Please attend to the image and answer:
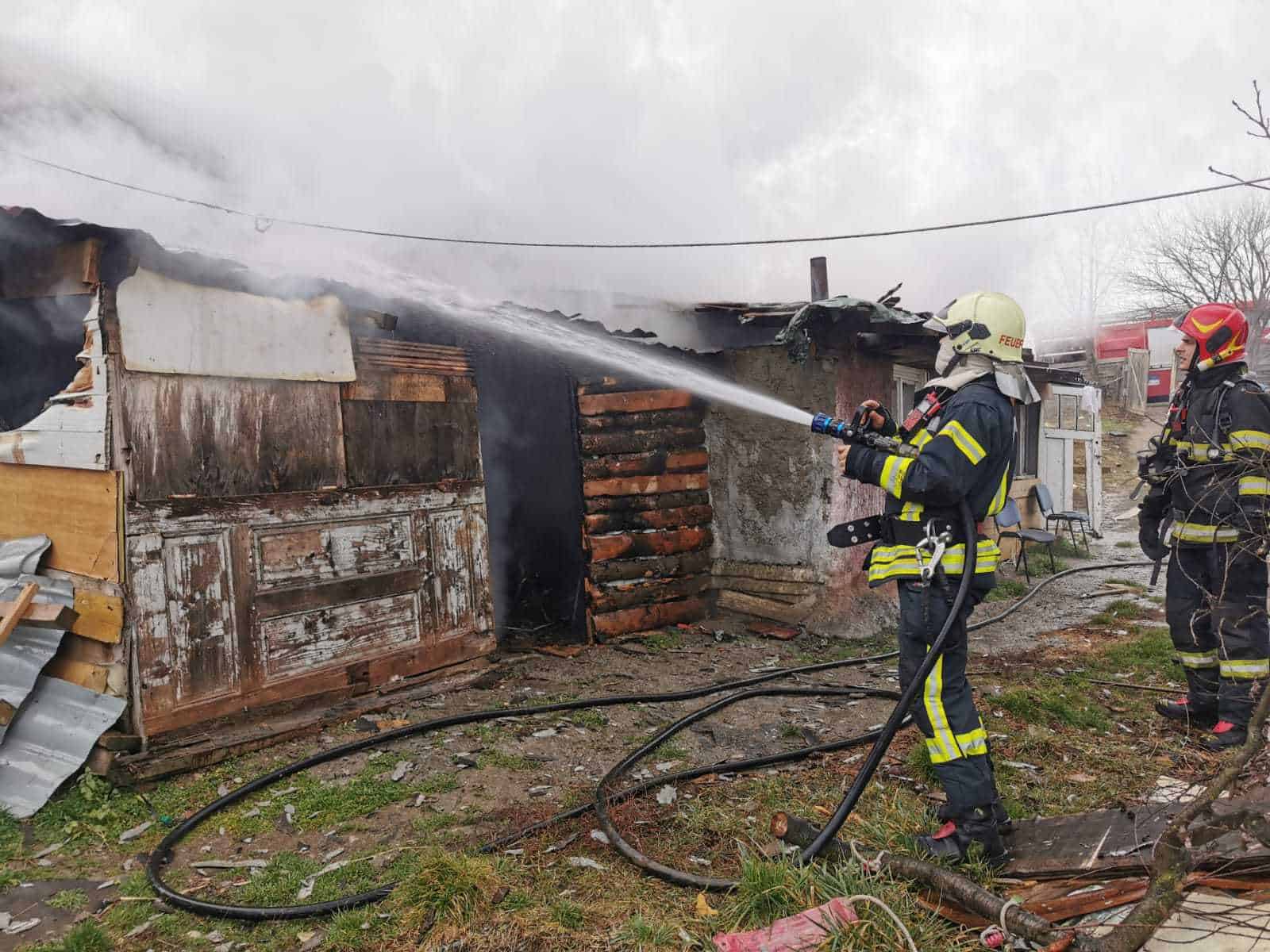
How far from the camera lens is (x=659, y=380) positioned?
7.48 metres

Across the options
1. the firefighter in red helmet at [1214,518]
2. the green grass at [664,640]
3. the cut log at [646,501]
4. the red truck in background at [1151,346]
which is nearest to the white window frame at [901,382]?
the cut log at [646,501]

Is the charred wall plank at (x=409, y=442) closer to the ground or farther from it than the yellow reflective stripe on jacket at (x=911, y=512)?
farther from it

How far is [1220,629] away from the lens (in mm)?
4203

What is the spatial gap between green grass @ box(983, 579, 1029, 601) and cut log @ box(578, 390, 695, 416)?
443 cm

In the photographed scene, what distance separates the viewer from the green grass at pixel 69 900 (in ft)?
11.0

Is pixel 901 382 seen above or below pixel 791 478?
above

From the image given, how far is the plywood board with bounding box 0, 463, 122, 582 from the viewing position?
455 cm

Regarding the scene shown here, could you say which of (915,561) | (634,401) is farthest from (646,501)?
(915,561)

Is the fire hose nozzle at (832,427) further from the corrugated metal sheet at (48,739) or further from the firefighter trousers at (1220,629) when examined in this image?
the corrugated metal sheet at (48,739)

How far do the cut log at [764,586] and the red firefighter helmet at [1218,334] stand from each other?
160 inches

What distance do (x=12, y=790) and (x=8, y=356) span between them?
10.4ft

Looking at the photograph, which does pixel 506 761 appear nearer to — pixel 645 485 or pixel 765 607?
pixel 645 485

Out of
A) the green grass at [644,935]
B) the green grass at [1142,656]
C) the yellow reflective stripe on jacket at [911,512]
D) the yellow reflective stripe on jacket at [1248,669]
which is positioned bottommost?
the green grass at [1142,656]

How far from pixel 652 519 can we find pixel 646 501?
0.61 feet
